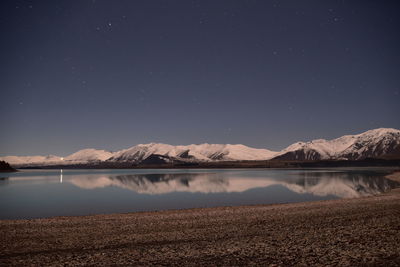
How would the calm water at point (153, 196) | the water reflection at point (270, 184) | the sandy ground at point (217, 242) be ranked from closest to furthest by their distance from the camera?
1. the sandy ground at point (217, 242)
2. the calm water at point (153, 196)
3. the water reflection at point (270, 184)

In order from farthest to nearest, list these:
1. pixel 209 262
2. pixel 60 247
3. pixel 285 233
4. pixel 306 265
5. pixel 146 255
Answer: pixel 285 233
pixel 60 247
pixel 146 255
pixel 209 262
pixel 306 265

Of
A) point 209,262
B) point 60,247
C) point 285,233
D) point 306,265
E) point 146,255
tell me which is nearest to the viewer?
point 306,265

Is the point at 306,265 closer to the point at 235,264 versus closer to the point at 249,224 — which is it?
the point at 235,264

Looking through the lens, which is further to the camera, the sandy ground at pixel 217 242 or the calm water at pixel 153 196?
the calm water at pixel 153 196

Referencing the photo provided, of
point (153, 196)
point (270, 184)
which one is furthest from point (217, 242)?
point (270, 184)

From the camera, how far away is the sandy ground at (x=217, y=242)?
14.2 m

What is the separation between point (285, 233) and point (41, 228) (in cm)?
1938

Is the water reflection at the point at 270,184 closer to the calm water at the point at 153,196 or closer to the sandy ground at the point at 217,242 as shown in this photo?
the calm water at the point at 153,196

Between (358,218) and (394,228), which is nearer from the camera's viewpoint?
(394,228)

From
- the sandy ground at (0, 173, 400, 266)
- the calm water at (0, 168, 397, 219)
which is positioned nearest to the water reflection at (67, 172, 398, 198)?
the calm water at (0, 168, 397, 219)

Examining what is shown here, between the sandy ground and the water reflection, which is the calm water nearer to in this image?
the water reflection

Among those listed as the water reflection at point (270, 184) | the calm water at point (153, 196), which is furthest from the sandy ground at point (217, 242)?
the water reflection at point (270, 184)

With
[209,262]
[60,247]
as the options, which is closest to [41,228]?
[60,247]

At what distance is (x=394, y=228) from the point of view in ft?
62.5
